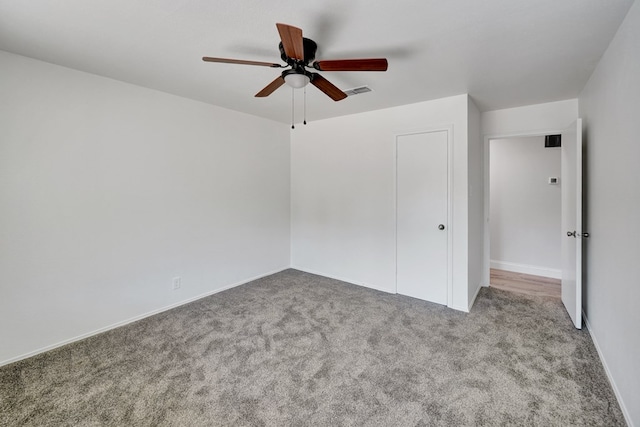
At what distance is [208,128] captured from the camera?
3562 millimetres

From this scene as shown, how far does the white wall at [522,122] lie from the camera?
338cm

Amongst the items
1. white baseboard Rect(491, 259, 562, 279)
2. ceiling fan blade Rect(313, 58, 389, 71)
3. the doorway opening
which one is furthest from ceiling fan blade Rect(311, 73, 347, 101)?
white baseboard Rect(491, 259, 562, 279)

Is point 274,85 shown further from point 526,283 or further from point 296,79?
point 526,283

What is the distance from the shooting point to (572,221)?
295cm

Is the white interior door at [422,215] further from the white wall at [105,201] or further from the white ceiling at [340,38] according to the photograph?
the white wall at [105,201]

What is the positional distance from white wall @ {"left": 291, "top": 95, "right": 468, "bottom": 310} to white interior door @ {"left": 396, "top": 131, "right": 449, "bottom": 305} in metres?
0.10

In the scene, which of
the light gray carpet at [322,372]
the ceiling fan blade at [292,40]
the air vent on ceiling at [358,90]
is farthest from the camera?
the air vent on ceiling at [358,90]

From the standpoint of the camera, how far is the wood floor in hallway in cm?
379

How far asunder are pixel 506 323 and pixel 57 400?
370 cm

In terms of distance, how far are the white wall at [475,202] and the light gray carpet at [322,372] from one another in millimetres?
514

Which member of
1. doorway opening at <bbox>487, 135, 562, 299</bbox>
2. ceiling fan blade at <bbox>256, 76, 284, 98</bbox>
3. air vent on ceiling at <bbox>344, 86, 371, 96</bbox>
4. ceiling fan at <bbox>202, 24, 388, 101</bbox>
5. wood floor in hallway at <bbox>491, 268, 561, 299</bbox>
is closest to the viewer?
ceiling fan at <bbox>202, 24, 388, 101</bbox>

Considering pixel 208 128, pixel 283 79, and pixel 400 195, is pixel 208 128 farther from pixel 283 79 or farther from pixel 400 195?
pixel 400 195

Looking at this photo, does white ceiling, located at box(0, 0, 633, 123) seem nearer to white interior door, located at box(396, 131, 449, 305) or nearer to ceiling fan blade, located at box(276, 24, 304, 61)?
ceiling fan blade, located at box(276, 24, 304, 61)

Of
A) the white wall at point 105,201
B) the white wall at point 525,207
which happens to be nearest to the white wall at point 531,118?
the white wall at point 525,207
